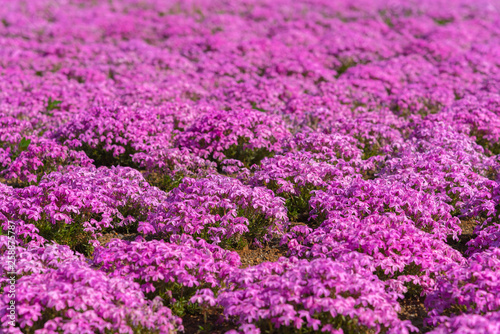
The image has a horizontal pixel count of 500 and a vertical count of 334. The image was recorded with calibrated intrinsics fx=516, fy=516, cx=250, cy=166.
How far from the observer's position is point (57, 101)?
567 inches

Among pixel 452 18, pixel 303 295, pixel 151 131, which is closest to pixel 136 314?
pixel 303 295

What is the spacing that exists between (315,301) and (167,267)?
209cm

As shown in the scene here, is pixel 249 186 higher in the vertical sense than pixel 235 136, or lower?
lower

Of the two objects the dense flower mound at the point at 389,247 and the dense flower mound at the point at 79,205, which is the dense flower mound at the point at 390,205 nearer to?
the dense flower mound at the point at 389,247

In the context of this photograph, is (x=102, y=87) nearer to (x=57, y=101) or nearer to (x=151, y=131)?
(x=57, y=101)

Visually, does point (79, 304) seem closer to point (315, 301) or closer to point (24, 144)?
point (315, 301)

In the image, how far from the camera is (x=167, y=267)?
6902mm

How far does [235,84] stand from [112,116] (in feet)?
17.2

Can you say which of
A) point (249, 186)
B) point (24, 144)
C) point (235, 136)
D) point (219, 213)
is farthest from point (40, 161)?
point (249, 186)

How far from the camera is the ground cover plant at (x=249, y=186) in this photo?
6.22 m

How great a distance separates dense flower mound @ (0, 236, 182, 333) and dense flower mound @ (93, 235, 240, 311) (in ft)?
1.36

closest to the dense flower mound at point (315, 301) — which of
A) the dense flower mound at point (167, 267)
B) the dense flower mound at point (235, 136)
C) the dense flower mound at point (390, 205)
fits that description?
the dense flower mound at point (167, 267)

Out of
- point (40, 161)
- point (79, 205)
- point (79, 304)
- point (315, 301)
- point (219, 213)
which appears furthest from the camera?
point (40, 161)

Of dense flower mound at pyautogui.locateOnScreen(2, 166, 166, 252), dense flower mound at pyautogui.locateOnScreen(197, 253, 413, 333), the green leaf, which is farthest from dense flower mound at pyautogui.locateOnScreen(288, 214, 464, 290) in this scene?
the green leaf
